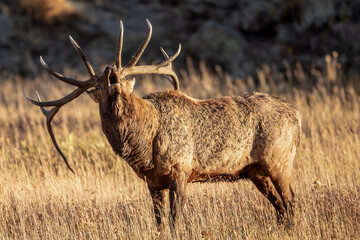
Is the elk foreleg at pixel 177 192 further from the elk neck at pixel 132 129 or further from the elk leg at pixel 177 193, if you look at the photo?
the elk neck at pixel 132 129

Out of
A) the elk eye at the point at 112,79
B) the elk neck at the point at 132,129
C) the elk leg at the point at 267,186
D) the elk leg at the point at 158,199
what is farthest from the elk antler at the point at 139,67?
the elk leg at the point at 267,186

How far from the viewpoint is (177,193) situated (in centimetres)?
509

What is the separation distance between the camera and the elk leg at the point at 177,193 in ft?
16.6

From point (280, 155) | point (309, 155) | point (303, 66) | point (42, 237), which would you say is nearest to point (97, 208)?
point (42, 237)

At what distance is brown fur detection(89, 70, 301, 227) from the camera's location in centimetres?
508

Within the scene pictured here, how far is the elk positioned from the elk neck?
1cm

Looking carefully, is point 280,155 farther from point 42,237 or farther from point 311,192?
point 42,237

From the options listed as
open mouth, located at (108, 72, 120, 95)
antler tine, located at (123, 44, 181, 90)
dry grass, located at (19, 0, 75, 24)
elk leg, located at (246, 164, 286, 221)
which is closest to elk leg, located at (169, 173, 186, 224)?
elk leg, located at (246, 164, 286, 221)

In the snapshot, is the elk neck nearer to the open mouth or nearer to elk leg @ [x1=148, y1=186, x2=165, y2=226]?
the open mouth

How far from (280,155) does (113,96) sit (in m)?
2.00

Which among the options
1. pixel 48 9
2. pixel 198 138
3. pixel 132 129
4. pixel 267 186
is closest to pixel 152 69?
pixel 132 129

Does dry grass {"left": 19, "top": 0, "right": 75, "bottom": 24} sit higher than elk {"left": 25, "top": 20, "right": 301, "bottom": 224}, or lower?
higher

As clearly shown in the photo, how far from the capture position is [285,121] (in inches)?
223

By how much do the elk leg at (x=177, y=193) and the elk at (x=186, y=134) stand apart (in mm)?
10
